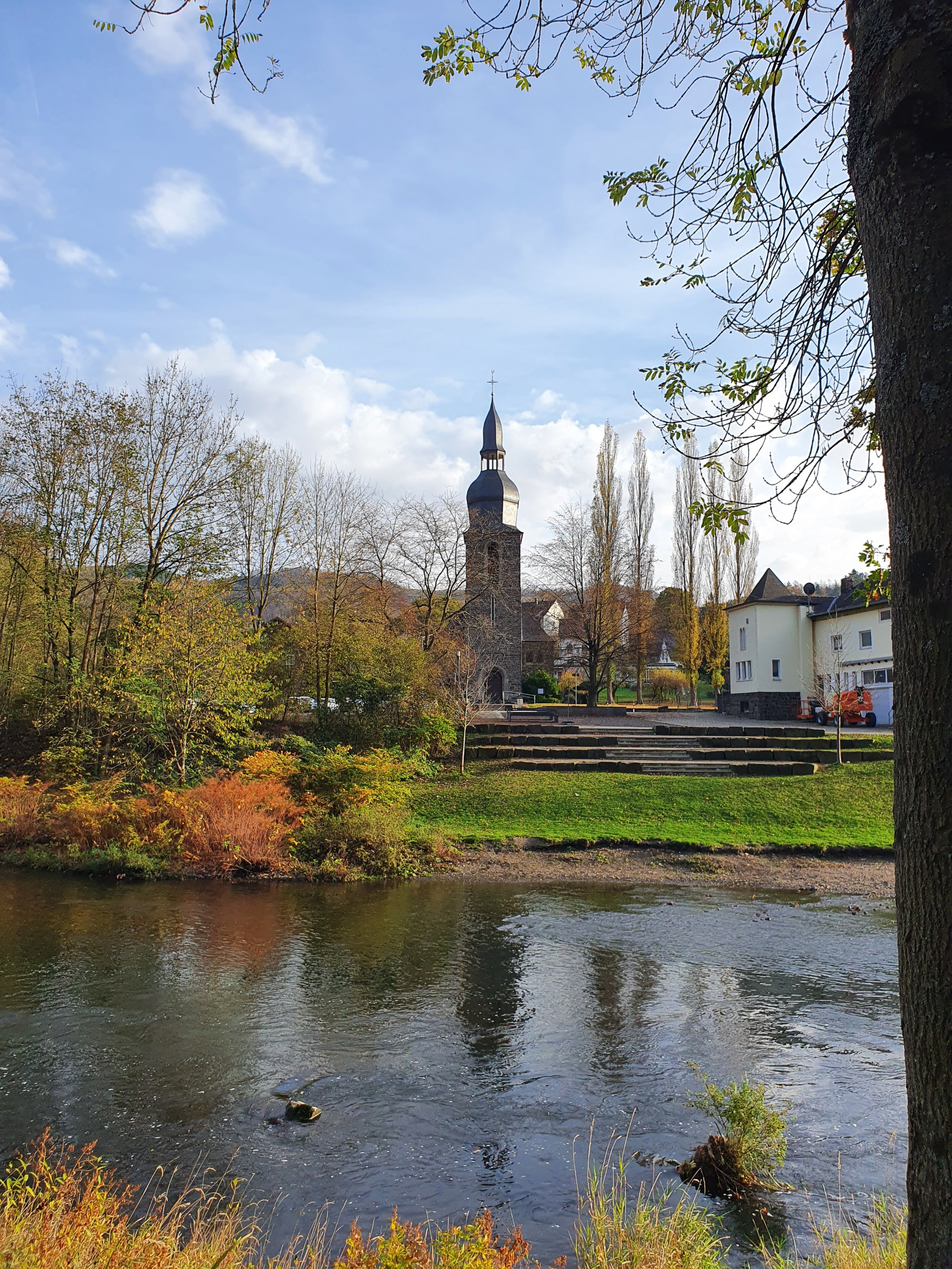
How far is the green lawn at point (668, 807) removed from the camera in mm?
19156

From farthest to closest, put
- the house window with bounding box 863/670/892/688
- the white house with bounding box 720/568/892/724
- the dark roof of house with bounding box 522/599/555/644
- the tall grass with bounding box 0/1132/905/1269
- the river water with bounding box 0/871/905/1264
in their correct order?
the dark roof of house with bounding box 522/599/555/644
the white house with bounding box 720/568/892/724
the house window with bounding box 863/670/892/688
the river water with bounding box 0/871/905/1264
the tall grass with bounding box 0/1132/905/1269

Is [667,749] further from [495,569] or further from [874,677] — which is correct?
[495,569]

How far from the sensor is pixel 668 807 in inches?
829

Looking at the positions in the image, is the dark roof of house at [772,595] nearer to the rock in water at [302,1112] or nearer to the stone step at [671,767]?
the stone step at [671,767]

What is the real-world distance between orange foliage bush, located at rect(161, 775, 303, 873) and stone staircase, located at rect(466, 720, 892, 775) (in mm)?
9133

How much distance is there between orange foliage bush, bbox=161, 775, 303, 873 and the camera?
16.8 m

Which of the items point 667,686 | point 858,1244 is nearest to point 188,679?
point 858,1244

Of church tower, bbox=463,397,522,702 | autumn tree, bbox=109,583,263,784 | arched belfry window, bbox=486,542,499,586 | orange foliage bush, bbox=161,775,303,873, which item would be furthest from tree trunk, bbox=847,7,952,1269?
arched belfry window, bbox=486,542,499,586

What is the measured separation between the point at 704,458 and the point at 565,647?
43931mm

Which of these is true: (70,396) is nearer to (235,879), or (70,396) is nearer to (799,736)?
(235,879)

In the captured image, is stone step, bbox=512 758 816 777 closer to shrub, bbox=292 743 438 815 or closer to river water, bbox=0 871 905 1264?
shrub, bbox=292 743 438 815

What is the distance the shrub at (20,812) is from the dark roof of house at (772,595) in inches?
1231

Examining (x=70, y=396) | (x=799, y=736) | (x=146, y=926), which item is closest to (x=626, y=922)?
(x=146, y=926)

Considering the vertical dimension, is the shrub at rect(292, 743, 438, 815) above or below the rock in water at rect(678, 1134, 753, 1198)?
above
